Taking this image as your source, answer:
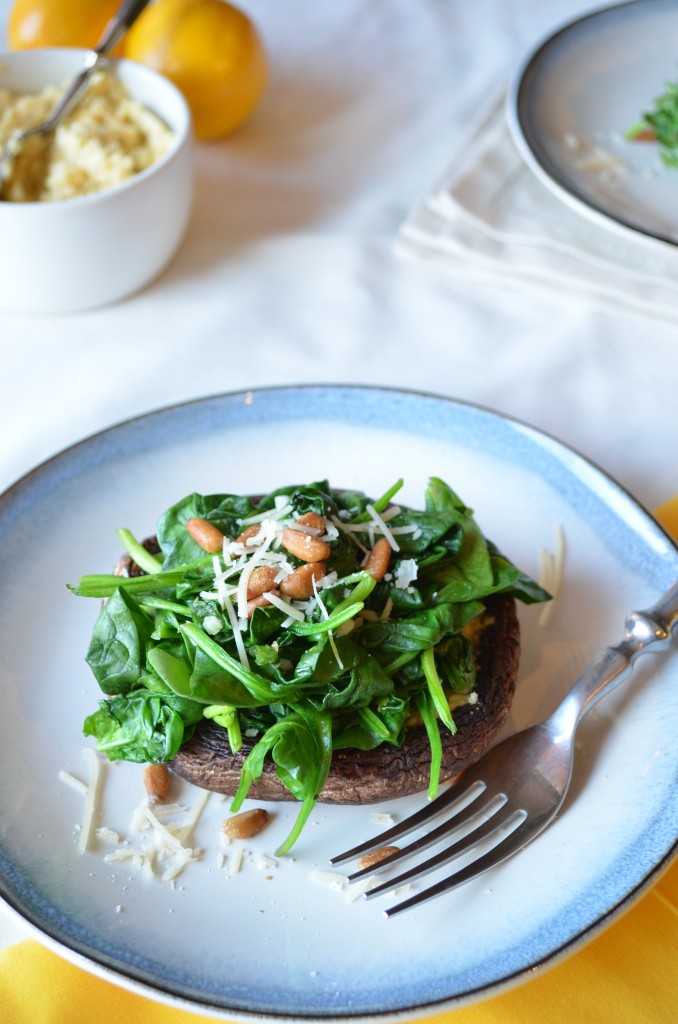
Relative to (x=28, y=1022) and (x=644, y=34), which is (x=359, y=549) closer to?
(x=28, y=1022)

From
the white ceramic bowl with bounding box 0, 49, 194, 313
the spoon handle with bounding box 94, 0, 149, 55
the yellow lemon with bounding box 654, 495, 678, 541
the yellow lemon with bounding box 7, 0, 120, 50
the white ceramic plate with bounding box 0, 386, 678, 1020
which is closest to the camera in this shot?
the white ceramic plate with bounding box 0, 386, 678, 1020

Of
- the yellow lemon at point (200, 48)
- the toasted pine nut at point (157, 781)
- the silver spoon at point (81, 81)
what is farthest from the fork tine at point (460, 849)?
the yellow lemon at point (200, 48)

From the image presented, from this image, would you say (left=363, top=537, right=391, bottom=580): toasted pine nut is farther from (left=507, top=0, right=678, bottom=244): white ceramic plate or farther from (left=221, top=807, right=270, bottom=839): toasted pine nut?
(left=507, top=0, right=678, bottom=244): white ceramic plate

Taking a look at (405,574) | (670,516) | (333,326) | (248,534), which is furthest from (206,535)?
(333,326)

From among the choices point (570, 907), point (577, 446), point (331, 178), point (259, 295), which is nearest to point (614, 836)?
point (570, 907)

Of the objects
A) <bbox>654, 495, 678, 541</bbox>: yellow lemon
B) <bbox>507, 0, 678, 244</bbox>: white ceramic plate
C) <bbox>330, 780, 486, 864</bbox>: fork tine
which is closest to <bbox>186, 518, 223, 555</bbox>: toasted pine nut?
<bbox>330, 780, 486, 864</bbox>: fork tine

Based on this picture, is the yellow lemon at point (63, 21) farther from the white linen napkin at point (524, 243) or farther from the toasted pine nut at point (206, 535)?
the toasted pine nut at point (206, 535)
